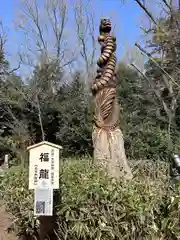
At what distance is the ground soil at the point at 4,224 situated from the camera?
19.8 ft

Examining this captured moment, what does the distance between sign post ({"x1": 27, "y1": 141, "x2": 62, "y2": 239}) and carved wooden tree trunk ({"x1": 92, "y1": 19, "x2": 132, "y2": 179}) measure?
7.28 ft

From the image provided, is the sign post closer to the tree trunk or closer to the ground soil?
the ground soil

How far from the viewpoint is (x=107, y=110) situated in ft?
25.0

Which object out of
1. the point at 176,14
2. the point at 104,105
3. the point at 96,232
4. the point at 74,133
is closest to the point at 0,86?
the point at 74,133

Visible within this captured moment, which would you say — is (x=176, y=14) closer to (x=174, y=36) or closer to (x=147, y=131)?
(x=174, y=36)

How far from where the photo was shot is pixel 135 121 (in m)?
17.6

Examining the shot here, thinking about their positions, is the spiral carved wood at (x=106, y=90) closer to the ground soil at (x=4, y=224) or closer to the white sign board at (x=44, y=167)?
the ground soil at (x=4, y=224)

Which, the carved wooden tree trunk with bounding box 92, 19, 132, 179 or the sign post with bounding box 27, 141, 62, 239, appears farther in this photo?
the carved wooden tree trunk with bounding box 92, 19, 132, 179

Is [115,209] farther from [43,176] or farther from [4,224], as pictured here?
[4,224]

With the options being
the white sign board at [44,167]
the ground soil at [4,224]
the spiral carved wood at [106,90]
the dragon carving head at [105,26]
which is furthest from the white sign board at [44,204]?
the dragon carving head at [105,26]

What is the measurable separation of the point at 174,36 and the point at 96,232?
34.7 ft

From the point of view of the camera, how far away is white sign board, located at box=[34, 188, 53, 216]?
4621mm

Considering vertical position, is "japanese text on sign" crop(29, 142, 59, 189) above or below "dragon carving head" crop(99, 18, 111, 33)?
below

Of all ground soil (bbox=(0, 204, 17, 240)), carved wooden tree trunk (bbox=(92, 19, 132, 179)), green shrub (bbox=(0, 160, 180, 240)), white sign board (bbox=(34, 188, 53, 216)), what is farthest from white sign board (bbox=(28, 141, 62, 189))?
carved wooden tree trunk (bbox=(92, 19, 132, 179))
